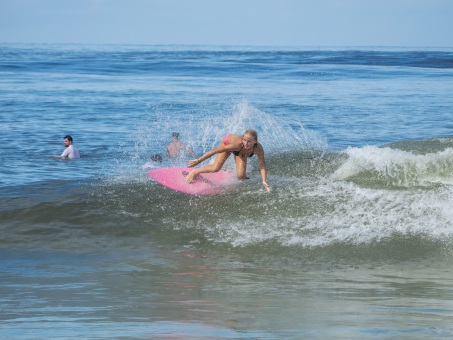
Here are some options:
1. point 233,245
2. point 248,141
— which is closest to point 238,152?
point 248,141

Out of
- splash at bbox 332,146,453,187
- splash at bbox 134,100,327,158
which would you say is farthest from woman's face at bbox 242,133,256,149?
splash at bbox 134,100,327,158

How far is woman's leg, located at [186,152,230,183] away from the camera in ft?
42.0

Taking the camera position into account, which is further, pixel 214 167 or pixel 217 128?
pixel 217 128

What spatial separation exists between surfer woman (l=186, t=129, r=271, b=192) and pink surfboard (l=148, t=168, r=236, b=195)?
160 millimetres

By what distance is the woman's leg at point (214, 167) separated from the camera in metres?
12.8

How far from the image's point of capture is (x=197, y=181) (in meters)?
13.1

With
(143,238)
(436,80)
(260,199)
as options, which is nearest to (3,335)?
(143,238)

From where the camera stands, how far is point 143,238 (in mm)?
11570

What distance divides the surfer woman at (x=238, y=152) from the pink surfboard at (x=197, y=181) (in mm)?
160

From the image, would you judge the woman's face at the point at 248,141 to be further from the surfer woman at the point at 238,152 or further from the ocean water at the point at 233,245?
the ocean water at the point at 233,245

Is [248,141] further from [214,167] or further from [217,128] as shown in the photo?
[217,128]

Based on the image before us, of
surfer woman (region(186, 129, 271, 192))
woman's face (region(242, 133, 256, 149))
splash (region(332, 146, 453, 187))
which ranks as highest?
woman's face (region(242, 133, 256, 149))

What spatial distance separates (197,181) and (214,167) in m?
0.42

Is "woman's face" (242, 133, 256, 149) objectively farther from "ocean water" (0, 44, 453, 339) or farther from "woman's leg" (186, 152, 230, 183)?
"ocean water" (0, 44, 453, 339)
